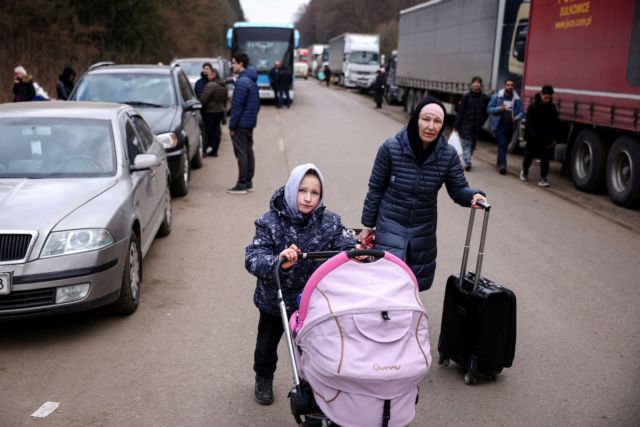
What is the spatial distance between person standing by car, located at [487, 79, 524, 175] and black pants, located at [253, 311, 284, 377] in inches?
428

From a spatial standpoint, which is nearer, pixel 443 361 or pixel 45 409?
pixel 45 409

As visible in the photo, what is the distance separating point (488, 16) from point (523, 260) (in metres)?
12.8

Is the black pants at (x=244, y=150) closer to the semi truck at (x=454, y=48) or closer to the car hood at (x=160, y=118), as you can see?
the car hood at (x=160, y=118)

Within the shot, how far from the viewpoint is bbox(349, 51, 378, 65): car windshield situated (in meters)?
46.0

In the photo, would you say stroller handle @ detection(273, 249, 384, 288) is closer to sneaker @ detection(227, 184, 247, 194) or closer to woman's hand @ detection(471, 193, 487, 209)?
woman's hand @ detection(471, 193, 487, 209)

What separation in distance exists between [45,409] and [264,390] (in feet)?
4.29

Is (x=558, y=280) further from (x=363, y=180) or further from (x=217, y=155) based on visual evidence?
(x=217, y=155)

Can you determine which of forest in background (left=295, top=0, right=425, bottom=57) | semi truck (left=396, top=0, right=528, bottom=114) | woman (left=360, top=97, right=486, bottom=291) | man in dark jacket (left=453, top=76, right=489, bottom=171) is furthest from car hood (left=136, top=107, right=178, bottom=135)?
forest in background (left=295, top=0, right=425, bottom=57)

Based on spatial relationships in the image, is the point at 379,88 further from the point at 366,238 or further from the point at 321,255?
the point at 321,255

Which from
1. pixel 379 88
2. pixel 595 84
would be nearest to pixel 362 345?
pixel 595 84

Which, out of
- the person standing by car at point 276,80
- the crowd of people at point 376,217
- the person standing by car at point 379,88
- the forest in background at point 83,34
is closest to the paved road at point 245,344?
the crowd of people at point 376,217

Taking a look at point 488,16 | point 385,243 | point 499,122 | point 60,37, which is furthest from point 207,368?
point 60,37

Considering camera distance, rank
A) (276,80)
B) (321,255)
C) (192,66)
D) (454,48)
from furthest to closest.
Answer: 1. (276,80)
2. (192,66)
3. (454,48)
4. (321,255)

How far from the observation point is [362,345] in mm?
2936
